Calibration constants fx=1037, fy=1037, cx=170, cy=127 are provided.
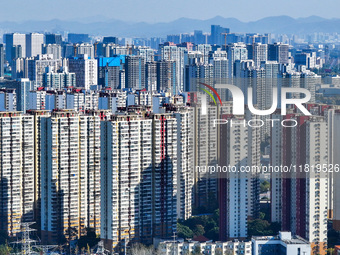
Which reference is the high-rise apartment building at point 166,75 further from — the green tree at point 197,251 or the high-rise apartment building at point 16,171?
the green tree at point 197,251

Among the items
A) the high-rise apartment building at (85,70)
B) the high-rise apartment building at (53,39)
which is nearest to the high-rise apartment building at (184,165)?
the high-rise apartment building at (85,70)

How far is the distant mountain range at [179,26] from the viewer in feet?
90.2

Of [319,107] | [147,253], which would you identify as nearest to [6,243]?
[147,253]

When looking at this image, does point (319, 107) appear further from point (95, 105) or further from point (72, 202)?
point (95, 105)

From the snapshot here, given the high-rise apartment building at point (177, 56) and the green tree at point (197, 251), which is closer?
the green tree at point (197, 251)

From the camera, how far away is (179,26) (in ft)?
102

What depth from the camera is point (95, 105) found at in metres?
13.2

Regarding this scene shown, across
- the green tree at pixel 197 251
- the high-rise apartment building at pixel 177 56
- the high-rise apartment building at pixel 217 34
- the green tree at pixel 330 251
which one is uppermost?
the high-rise apartment building at pixel 217 34

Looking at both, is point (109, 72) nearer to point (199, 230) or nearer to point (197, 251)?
point (199, 230)

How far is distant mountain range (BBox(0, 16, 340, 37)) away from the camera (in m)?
27.5

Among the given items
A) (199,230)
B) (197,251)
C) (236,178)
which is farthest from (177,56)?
(197,251)

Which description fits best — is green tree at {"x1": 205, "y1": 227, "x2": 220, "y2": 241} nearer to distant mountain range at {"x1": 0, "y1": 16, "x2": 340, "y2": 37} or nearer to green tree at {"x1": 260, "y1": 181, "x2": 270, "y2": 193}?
green tree at {"x1": 260, "y1": 181, "x2": 270, "y2": 193}

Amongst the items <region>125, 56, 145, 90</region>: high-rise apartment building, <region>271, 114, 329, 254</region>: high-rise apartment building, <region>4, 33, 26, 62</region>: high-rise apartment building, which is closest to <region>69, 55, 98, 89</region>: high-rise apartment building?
<region>125, 56, 145, 90</region>: high-rise apartment building

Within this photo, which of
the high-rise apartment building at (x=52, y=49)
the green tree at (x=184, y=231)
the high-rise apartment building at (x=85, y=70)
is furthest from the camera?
the high-rise apartment building at (x=52, y=49)
